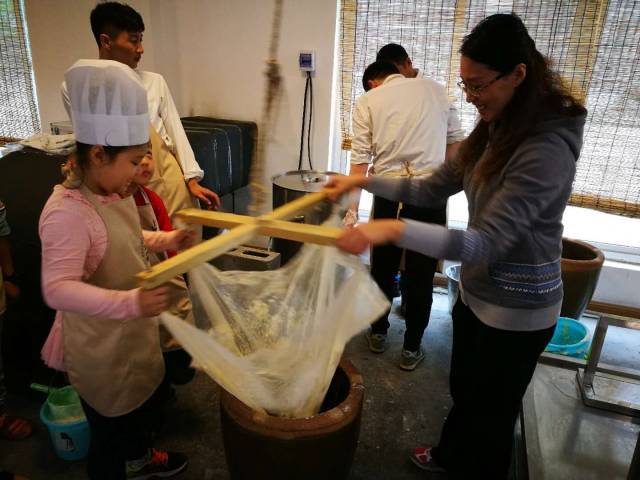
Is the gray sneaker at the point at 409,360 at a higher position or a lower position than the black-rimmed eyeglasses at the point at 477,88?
lower

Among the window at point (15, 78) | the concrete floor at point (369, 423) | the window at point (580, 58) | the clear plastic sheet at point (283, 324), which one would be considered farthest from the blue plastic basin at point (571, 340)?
the window at point (15, 78)

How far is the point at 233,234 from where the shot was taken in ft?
2.76

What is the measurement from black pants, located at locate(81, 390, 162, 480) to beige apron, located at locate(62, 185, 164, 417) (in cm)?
6

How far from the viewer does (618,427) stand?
5.14ft

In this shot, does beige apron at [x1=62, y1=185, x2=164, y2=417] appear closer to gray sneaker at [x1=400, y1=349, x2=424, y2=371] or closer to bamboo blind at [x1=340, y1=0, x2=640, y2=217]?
gray sneaker at [x1=400, y1=349, x2=424, y2=371]

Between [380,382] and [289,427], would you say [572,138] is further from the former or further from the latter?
[380,382]

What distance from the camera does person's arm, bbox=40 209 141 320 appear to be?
0.88 meters

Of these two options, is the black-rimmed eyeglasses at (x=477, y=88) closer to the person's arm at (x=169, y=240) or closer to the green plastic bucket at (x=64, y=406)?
the person's arm at (x=169, y=240)

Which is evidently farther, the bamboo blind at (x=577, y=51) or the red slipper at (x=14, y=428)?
the bamboo blind at (x=577, y=51)

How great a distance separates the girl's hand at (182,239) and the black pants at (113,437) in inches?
17.2

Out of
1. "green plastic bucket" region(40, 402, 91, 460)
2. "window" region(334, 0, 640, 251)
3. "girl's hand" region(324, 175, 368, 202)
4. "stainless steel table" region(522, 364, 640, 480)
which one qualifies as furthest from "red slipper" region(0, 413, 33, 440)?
"window" region(334, 0, 640, 251)

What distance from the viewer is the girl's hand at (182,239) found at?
3.89ft


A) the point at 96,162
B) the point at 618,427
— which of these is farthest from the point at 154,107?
the point at 618,427

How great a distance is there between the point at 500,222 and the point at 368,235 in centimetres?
27
